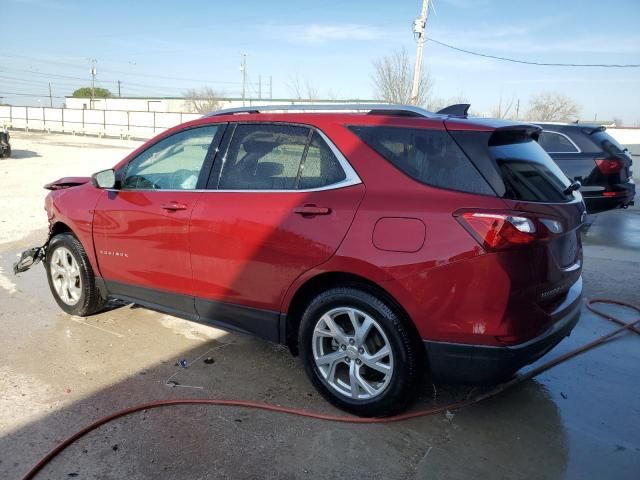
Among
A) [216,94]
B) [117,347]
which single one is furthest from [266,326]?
[216,94]

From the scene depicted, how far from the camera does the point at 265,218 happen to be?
132 inches

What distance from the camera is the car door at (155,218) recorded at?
380cm

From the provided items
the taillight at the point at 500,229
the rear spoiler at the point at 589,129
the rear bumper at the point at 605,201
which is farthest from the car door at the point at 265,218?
the rear spoiler at the point at 589,129

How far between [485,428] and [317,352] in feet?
3.57

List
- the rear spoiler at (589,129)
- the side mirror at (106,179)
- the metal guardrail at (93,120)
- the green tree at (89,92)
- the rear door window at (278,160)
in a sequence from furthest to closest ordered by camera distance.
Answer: the green tree at (89,92) → the metal guardrail at (93,120) → the rear spoiler at (589,129) → the side mirror at (106,179) → the rear door window at (278,160)

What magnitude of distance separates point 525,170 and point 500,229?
56 cm

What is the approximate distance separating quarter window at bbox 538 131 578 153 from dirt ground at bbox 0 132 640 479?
4802 millimetres

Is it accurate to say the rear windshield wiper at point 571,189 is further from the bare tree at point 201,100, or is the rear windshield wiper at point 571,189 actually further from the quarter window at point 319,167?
the bare tree at point 201,100

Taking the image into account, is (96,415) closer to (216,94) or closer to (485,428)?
(485,428)

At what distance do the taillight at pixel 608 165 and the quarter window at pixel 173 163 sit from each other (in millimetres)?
7101

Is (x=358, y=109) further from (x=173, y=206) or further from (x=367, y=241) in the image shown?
(x=173, y=206)

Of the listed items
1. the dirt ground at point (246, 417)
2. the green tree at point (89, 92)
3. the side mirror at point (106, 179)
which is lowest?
the dirt ground at point (246, 417)

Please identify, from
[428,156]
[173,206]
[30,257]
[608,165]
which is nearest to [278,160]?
[173,206]

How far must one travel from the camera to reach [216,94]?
233ft
